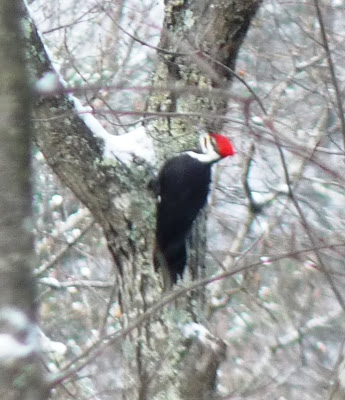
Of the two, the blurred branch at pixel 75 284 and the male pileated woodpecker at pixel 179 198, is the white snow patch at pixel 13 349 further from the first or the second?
the blurred branch at pixel 75 284

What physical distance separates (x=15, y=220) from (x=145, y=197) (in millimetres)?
1896

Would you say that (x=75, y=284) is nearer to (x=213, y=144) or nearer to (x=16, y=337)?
(x=213, y=144)

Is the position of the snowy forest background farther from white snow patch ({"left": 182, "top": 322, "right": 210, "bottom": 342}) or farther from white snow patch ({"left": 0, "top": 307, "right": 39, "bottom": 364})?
white snow patch ({"left": 0, "top": 307, "right": 39, "bottom": 364})

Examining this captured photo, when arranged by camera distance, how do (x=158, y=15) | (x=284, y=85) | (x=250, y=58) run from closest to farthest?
(x=284, y=85) < (x=158, y=15) < (x=250, y=58)

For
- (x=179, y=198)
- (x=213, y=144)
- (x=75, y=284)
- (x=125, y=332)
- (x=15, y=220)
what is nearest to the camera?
(x=15, y=220)

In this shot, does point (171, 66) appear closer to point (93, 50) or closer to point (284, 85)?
point (284, 85)

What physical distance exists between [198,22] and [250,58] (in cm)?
413

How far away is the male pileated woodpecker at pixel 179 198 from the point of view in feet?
8.64

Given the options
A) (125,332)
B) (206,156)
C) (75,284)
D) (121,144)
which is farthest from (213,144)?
(75,284)

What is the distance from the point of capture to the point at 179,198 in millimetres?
2795

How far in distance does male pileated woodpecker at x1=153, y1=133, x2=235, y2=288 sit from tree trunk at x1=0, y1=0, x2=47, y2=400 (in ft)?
6.01

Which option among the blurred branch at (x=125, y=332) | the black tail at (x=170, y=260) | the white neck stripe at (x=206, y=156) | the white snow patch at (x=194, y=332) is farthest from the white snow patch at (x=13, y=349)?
the white neck stripe at (x=206, y=156)

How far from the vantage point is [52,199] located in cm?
609

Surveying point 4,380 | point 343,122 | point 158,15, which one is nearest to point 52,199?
point 158,15
